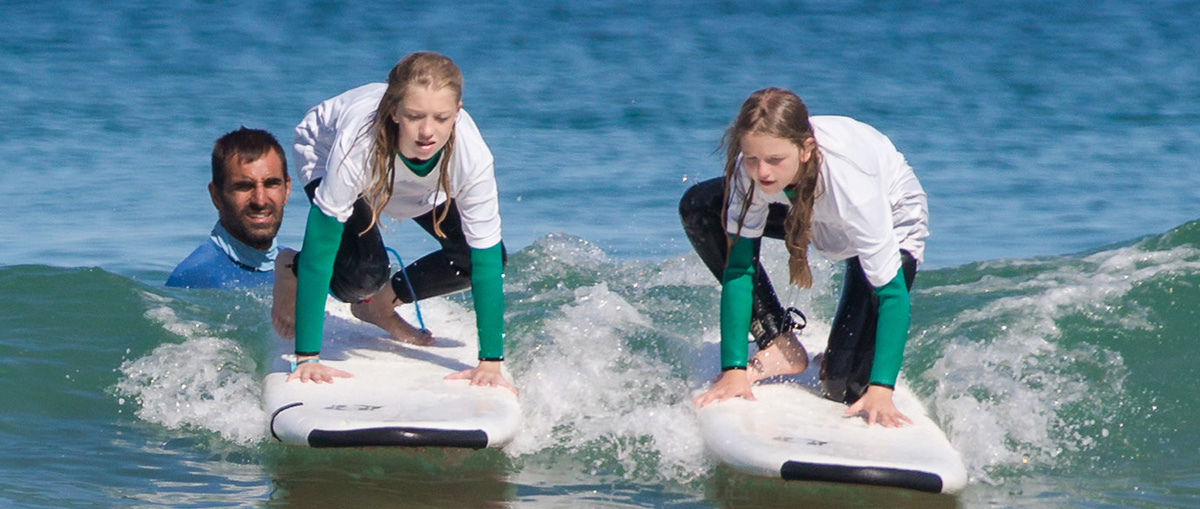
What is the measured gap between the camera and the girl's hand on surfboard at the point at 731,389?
486 centimetres

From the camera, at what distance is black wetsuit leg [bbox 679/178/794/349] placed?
4953mm

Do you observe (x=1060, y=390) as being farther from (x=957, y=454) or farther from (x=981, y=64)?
(x=981, y=64)

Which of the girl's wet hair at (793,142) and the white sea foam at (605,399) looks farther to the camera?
the white sea foam at (605,399)

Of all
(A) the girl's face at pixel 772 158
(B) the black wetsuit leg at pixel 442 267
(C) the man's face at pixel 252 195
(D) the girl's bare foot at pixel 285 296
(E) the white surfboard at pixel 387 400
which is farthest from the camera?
(C) the man's face at pixel 252 195

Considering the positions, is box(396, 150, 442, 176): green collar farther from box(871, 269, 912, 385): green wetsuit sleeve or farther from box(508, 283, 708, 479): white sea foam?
box(871, 269, 912, 385): green wetsuit sleeve

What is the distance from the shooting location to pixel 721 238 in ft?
16.5

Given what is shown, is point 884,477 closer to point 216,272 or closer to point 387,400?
point 387,400

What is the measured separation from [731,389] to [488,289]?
916mm

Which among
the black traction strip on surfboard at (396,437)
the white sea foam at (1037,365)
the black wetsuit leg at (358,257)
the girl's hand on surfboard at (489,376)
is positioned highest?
the black wetsuit leg at (358,257)

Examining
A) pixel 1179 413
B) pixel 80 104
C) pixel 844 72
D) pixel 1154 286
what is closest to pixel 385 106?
pixel 1179 413

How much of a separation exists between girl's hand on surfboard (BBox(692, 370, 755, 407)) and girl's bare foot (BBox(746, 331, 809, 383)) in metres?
0.23

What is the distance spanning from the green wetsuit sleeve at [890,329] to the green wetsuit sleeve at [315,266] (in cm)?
185

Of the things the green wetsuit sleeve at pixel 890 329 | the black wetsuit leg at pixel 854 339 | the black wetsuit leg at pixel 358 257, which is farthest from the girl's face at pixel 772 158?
the black wetsuit leg at pixel 358 257

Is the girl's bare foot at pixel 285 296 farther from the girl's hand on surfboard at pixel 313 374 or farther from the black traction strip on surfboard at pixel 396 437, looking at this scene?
the black traction strip on surfboard at pixel 396 437
